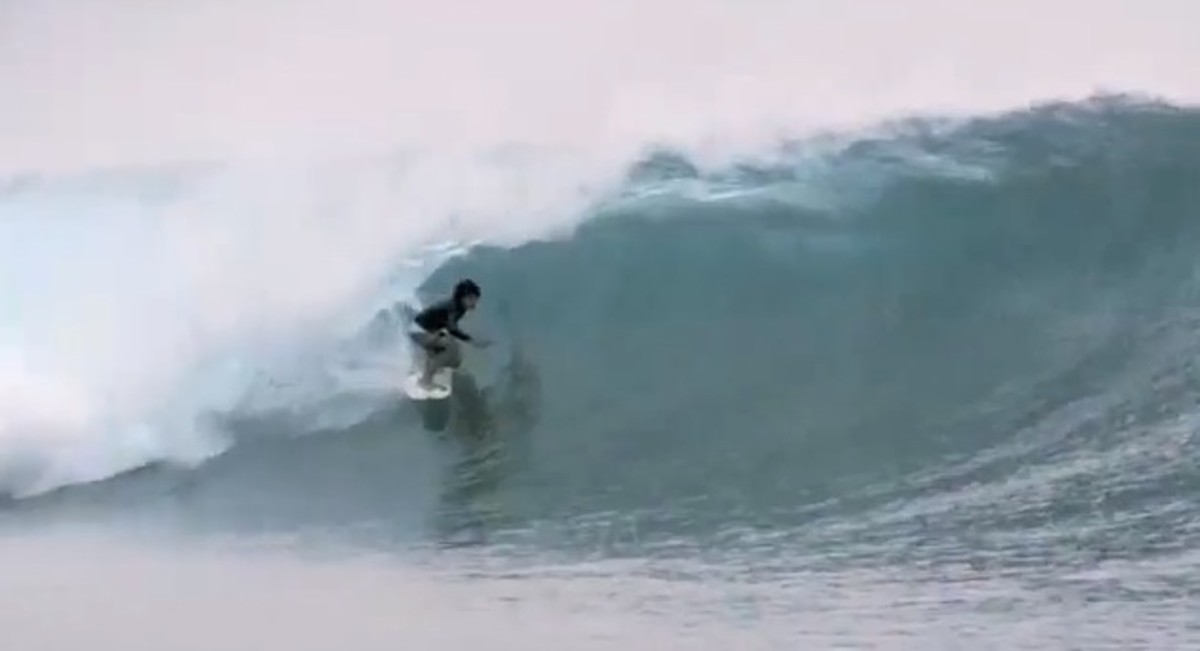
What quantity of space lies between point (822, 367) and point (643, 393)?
764 millimetres

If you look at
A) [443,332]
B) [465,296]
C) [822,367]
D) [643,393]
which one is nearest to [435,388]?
[443,332]

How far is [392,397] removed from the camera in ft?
24.4

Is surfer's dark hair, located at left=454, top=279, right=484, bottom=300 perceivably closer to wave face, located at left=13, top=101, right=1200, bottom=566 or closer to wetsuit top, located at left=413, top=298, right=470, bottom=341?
wetsuit top, located at left=413, top=298, right=470, bottom=341

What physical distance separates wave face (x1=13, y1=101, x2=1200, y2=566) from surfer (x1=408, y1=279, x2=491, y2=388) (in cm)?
22

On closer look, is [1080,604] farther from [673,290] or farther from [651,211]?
[651,211]

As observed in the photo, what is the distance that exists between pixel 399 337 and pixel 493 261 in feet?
2.82

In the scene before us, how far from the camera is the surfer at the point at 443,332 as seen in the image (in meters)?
7.34

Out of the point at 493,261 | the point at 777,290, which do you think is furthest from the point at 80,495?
the point at 777,290

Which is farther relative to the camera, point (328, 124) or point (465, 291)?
point (328, 124)

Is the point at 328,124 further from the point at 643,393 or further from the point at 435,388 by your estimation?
the point at 643,393

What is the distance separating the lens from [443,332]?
7.33 metres

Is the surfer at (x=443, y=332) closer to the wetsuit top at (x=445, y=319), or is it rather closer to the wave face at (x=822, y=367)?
the wetsuit top at (x=445, y=319)

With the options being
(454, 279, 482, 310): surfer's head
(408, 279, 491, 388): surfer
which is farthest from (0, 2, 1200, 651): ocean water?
(454, 279, 482, 310): surfer's head

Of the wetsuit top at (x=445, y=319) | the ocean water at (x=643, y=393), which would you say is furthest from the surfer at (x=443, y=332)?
the ocean water at (x=643, y=393)
